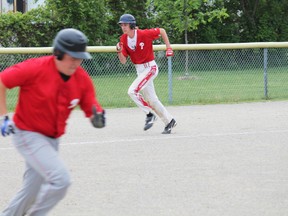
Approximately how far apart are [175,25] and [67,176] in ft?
78.1

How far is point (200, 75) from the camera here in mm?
19766

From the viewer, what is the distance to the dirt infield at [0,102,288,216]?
7.77 m

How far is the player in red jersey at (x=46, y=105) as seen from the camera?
5938 millimetres

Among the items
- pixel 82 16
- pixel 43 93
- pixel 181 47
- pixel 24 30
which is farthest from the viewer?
pixel 82 16

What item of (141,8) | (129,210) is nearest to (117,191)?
(129,210)

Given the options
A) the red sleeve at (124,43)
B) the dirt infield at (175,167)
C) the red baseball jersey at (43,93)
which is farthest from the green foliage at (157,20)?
the red baseball jersey at (43,93)

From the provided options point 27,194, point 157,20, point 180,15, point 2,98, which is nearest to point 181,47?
point 180,15

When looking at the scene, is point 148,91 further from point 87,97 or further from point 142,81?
point 87,97

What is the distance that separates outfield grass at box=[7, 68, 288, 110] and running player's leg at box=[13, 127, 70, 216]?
1105cm

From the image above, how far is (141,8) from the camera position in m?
32.9

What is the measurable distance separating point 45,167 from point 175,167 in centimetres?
400

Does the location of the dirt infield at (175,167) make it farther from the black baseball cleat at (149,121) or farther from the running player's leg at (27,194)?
the running player's leg at (27,194)

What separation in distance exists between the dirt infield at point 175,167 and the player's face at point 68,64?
1876 mm

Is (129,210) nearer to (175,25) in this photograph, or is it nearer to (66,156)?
(66,156)
